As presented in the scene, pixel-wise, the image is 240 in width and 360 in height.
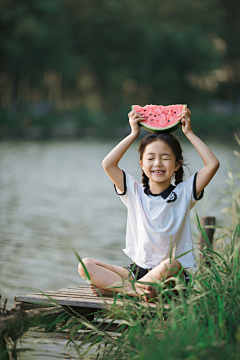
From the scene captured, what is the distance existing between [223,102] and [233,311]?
5105 centimetres

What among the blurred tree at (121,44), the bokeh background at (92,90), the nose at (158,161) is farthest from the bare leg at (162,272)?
the blurred tree at (121,44)

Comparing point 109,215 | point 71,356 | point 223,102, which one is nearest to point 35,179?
point 109,215

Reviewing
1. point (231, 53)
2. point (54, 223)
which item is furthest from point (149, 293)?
point (231, 53)

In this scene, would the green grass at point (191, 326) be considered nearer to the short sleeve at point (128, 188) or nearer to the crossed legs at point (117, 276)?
the crossed legs at point (117, 276)

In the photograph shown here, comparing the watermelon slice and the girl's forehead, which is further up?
the watermelon slice

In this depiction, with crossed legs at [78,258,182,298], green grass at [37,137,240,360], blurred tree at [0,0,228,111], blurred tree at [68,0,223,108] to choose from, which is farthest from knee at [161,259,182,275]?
blurred tree at [68,0,223,108]

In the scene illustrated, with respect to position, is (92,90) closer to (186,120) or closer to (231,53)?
(231,53)

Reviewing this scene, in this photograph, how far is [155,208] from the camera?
3.30m

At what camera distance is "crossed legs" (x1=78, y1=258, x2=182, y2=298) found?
3.04 metres

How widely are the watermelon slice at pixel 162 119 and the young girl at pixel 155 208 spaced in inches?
1.8

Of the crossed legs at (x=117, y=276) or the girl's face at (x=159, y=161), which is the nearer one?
the crossed legs at (x=117, y=276)

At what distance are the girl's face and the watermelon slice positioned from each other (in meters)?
0.11

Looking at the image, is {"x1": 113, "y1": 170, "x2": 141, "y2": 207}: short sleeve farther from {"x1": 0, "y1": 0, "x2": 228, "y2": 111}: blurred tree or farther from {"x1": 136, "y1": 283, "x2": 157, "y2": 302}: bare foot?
{"x1": 0, "y1": 0, "x2": 228, "y2": 111}: blurred tree

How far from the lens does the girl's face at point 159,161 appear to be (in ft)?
11.0
